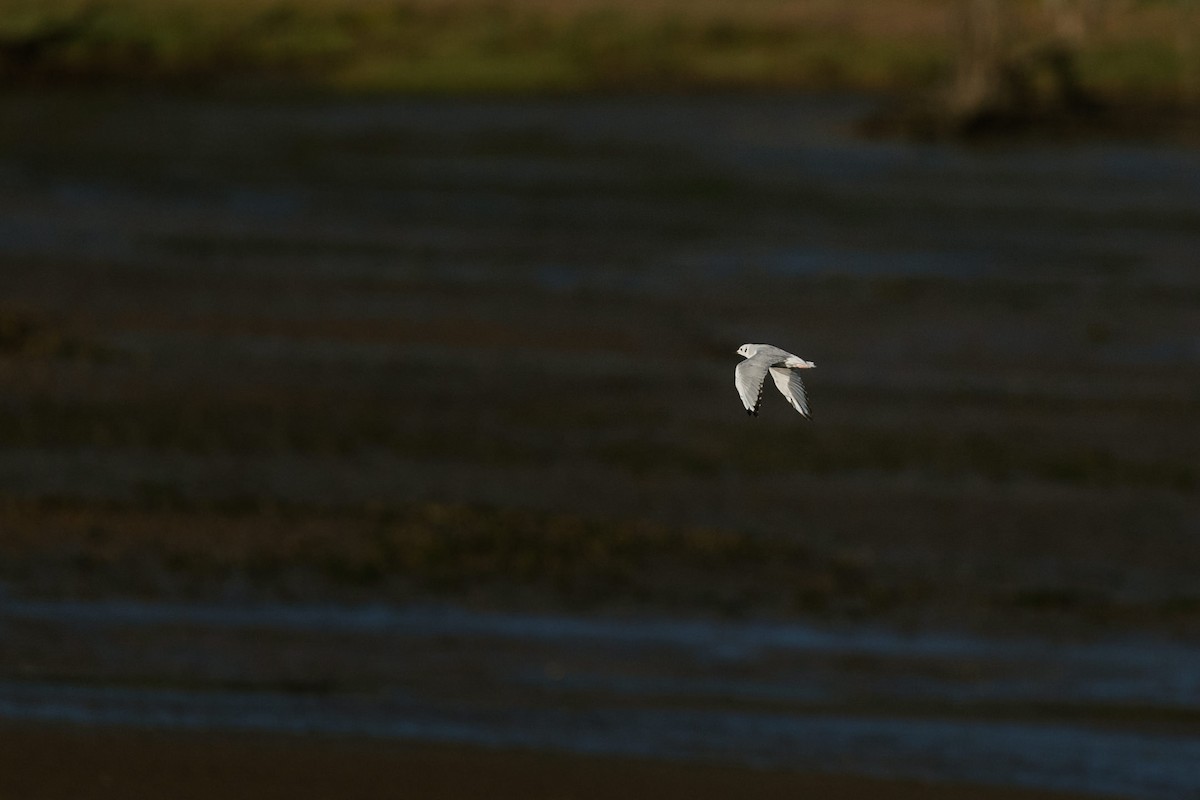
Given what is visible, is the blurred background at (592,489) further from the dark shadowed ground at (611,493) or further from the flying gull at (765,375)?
the flying gull at (765,375)

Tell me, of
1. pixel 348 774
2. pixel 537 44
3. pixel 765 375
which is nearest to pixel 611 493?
pixel 348 774

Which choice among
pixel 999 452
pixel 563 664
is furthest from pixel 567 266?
pixel 563 664

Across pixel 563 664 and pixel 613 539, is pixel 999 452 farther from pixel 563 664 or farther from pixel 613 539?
pixel 563 664

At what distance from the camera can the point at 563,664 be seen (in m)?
12.3

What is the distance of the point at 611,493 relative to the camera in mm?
15898

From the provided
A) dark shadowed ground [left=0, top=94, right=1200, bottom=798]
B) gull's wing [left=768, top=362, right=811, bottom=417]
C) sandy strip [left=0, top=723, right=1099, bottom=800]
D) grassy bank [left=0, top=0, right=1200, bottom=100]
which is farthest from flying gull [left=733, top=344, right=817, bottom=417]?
grassy bank [left=0, top=0, right=1200, bottom=100]

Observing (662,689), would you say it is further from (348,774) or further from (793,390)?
(793,390)

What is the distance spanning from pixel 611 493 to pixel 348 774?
547cm

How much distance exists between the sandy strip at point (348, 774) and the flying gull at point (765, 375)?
157 inches

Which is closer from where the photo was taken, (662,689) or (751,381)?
(751,381)

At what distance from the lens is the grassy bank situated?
6250cm

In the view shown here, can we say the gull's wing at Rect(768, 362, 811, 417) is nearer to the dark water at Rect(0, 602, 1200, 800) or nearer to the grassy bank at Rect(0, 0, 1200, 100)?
the dark water at Rect(0, 602, 1200, 800)

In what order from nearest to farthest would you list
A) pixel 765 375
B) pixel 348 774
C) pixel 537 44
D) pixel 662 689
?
pixel 765 375 → pixel 348 774 → pixel 662 689 → pixel 537 44

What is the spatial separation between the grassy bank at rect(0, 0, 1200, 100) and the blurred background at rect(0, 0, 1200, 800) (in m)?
23.4
